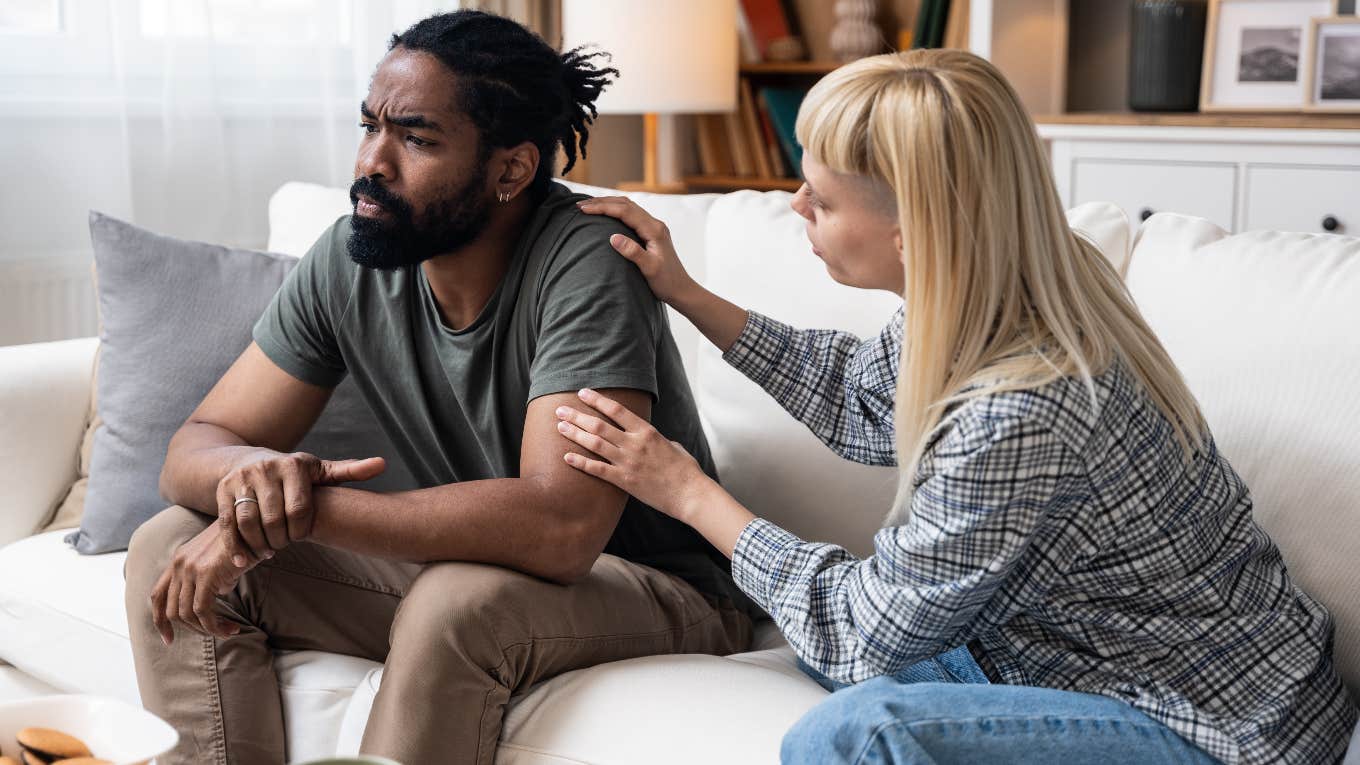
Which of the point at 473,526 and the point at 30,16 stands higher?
the point at 30,16

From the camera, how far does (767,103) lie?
3617 mm

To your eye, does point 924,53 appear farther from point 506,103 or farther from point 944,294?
point 506,103

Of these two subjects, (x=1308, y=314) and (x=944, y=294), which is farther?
(x=1308, y=314)

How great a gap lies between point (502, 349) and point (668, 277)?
0.21m

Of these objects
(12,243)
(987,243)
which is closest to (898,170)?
(987,243)

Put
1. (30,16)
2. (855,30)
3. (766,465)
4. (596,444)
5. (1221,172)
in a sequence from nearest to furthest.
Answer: (596,444)
(766,465)
(30,16)
(1221,172)
(855,30)

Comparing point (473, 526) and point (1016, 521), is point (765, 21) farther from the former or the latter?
point (1016, 521)

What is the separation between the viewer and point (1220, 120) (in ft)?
8.95

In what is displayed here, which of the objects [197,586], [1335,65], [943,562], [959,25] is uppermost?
[959,25]

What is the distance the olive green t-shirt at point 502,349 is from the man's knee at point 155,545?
0.23 meters

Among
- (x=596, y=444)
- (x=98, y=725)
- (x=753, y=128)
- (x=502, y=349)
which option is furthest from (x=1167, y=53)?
(x=98, y=725)

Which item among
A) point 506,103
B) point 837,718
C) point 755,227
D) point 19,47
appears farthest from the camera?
point 19,47

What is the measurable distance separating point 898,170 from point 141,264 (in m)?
1.19

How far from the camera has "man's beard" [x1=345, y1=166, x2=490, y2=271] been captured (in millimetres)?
1484
